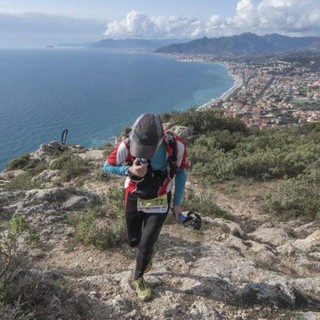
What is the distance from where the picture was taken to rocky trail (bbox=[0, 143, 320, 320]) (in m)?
3.47

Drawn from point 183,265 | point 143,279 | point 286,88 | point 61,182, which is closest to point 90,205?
point 183,265

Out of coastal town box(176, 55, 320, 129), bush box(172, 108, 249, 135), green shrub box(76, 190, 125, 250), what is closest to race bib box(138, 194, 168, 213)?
green shrub box(76, 190, 125, 250)

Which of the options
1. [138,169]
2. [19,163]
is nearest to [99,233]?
[138,169]

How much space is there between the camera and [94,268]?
4.47m

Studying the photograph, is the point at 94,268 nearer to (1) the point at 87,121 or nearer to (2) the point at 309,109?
(1) the point at 87,121

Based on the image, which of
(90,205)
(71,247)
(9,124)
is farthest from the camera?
(9,124)

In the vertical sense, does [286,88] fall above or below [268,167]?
below

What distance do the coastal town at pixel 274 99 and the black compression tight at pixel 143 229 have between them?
1147 inches

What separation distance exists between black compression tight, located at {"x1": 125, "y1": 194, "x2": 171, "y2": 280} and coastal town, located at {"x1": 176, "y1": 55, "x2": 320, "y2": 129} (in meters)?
29.1

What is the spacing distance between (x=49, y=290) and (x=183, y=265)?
70.1 inches

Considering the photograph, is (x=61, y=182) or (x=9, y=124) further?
(x=9, y=124)

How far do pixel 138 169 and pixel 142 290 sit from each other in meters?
1.34

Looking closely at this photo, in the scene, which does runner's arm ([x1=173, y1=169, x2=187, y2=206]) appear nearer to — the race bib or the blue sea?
the race bib

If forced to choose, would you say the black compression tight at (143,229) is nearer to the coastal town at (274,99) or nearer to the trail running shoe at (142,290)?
the trail running shoe at (142,290)
